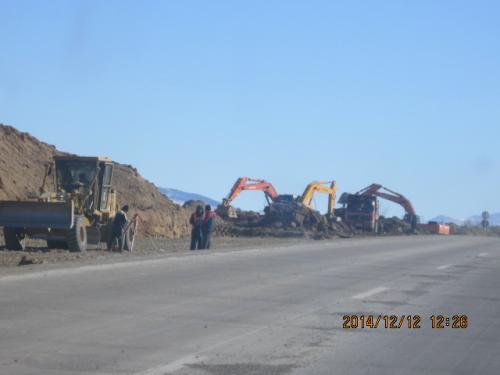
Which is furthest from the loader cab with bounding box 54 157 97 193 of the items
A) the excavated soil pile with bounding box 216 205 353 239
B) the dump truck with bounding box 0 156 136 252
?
the excavated soil pile with bounding box 216 205 353 239

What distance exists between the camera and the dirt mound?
4112 centimetres

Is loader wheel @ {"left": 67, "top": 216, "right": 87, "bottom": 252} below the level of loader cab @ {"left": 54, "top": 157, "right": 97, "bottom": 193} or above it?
below

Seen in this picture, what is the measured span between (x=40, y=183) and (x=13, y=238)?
1564 cm

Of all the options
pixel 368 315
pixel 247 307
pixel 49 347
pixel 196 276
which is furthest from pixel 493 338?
pixel 196 276

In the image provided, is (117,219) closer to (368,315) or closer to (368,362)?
(368,315)

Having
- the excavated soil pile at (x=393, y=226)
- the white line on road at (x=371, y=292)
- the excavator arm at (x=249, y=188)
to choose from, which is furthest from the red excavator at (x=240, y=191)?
the white line on road at (x=371, y=292)

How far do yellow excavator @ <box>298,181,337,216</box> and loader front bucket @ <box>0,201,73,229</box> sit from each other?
40273mm

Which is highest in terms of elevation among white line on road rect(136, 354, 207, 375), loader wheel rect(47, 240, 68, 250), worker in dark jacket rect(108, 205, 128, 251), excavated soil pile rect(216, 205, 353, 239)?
excavated soil pile rect(216, 205, 353, 239)

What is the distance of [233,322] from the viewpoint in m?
12.8

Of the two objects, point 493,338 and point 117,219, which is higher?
point 117,219

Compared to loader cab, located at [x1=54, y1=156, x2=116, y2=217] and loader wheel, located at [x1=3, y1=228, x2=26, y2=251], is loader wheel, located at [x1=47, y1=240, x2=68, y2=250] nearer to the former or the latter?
loader wheel, located at [x1=3, y1=228, x2=26, y2=251]

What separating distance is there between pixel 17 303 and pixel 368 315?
18.5ft

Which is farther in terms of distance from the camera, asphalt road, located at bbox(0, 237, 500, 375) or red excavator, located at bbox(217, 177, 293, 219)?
red excavator, located at bbox(217, 177, 293, 219)

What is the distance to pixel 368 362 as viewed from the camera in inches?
404
